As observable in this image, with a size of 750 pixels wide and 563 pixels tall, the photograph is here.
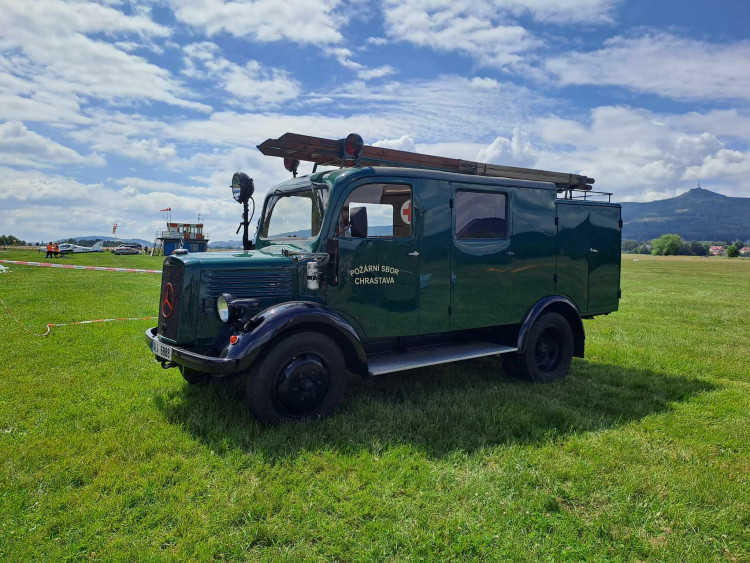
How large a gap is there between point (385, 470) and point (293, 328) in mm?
1492

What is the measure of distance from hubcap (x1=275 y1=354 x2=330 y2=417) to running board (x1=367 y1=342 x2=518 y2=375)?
511mm

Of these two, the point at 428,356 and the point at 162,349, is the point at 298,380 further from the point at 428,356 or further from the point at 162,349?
the point at 428,356

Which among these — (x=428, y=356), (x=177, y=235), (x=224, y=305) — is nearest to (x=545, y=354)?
(x=428, y=356)

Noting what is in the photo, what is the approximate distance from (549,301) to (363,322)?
2.70 m

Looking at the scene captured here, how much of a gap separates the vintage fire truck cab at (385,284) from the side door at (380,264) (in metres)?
0.01

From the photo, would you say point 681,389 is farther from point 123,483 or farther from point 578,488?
point 123,483

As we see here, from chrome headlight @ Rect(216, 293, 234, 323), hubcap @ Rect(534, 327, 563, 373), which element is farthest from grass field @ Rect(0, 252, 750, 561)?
chrome headlight @ Rect(216, 293, 234, 323)

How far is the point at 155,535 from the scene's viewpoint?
113 inches

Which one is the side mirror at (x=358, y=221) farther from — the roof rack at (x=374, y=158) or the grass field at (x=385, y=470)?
the grass field at (x=385, y=470)

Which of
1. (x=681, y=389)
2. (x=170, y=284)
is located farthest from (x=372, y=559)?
(x=681, y=389)

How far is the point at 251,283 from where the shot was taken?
14.8 feet

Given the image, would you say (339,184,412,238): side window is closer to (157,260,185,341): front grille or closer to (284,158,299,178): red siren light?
(284,158,299,178): red siren light

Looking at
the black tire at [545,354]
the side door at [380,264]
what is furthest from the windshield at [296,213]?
the black tire at [545,354]

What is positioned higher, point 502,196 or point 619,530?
point 502,196
